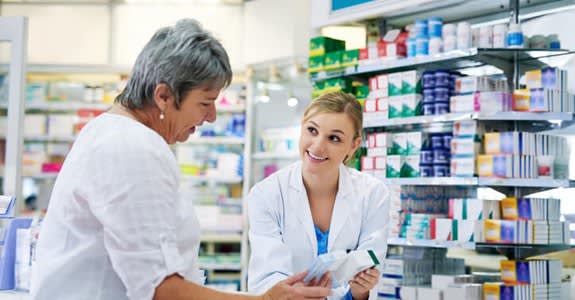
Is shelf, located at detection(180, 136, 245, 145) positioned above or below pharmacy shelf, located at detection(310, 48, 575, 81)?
below

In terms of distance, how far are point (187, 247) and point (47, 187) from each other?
23.7ft

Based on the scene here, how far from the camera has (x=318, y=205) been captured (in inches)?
124

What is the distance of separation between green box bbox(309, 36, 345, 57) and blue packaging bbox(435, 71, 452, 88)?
3.13 feet

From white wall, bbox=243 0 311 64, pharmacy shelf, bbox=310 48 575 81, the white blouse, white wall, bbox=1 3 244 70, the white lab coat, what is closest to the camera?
the white blouse

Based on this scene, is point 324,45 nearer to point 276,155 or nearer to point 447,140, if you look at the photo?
point 447,140

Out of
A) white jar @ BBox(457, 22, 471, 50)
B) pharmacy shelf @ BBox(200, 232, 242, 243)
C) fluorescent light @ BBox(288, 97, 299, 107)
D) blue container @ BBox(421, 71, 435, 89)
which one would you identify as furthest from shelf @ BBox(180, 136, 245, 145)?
white jar @ BBox(457, 22, 471, 50)

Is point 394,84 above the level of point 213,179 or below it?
above

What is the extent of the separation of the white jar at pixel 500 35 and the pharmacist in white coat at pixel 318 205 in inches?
60.6

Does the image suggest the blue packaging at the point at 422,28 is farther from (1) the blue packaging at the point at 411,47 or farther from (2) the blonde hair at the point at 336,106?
(2) the blonde hair at the point at 336,106

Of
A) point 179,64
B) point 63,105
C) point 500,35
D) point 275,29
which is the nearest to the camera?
point 179,64

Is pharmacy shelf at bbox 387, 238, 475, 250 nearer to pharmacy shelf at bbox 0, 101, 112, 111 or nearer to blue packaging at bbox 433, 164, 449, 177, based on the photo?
blue packaging at bbox 433, 164, 449, 177

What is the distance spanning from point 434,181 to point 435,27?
957 mm

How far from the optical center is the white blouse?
158 cm

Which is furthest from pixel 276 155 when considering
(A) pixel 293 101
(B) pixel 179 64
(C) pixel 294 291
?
(B) pixel 179 64
